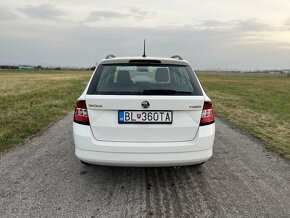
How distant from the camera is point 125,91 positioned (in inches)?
149

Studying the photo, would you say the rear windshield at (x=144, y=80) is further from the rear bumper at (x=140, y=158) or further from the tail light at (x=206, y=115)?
the rear bumper at (x=140, y=158)

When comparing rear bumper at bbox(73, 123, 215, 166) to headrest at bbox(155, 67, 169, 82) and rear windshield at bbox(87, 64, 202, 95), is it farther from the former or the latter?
headrest at bbox(155, 67, 169, 82)

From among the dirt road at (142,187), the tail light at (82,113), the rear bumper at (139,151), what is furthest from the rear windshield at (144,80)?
the dirt road at (142,187)

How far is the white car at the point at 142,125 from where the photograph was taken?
3.65 metres

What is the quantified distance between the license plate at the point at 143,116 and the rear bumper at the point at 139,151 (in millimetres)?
274

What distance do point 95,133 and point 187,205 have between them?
1.36m

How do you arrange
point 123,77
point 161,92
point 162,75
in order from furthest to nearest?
point 162,75 < point 123,77 < point 161,92

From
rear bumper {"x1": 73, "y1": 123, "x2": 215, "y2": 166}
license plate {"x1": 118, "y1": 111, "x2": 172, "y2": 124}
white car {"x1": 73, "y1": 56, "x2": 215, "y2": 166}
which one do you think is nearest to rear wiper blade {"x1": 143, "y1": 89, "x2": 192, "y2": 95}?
white car {"x1": 73, "y1": 56, "x2": 215, "y2": 166}

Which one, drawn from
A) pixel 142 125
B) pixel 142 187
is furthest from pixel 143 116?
pixel 142 187

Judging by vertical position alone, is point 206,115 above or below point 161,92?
below

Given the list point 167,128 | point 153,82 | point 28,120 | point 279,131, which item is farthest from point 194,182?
point 28,120

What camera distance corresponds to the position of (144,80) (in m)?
4.12

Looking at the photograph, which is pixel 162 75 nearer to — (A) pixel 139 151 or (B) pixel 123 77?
(B) pixel 123 77

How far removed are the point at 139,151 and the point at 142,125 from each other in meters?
0.31
